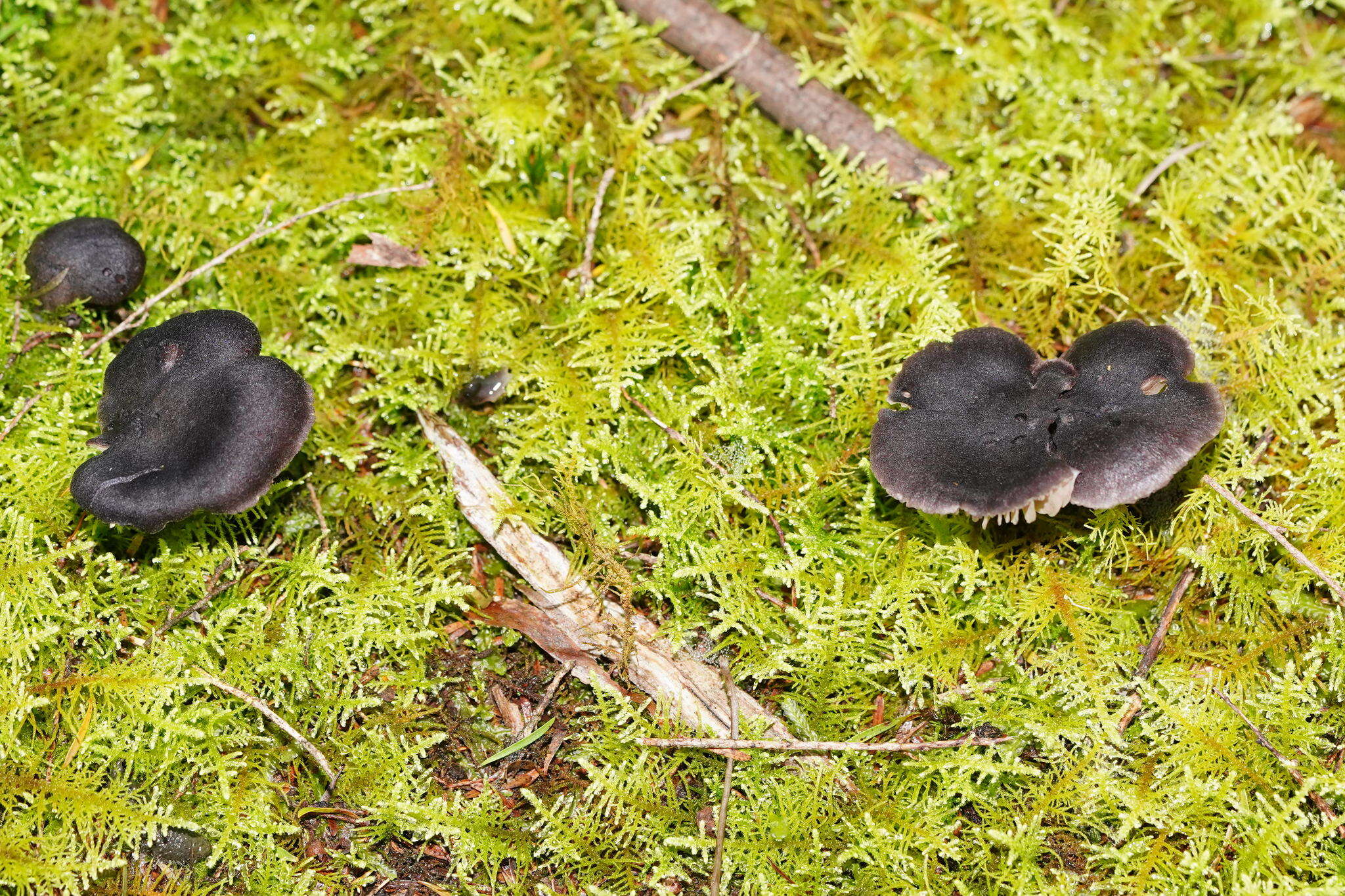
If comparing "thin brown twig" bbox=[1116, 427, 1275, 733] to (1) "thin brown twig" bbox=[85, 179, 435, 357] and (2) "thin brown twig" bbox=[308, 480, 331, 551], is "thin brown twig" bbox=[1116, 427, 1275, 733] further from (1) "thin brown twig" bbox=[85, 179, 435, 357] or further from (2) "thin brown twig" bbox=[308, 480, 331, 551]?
(1) "thin brown twig" bbox=[85, 179, 435, 357]

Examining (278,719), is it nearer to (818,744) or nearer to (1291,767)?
(818,744)

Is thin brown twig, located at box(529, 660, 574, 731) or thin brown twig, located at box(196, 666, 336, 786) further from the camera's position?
thin brown twig, located at box(529, 660, 574, 731)

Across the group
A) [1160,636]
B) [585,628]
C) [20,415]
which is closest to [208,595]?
[20,415]

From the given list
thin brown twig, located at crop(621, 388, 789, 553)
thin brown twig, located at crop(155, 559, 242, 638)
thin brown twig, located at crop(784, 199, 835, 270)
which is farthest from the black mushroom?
thin brown twig, located at crop(155, 559, 242, 638)

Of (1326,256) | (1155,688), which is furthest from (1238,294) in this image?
(1155,688)

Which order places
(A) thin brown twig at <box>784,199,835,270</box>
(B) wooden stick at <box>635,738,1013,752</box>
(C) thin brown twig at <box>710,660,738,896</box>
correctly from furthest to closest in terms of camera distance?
(A) thin brown twig at <box>784,199,835,270</box>
(B) wooden stick at <box>635,738,1013,752</box>
(C) thin brown twig at <box>710,660,738,896</box>

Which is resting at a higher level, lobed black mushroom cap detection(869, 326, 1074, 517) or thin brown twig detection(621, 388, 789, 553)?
lobed black mushroom cap detection(869, 326, 1074, 517)

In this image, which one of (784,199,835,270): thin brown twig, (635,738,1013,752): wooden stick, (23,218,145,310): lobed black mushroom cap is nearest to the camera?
(635,738,1013,752): wooden stick
